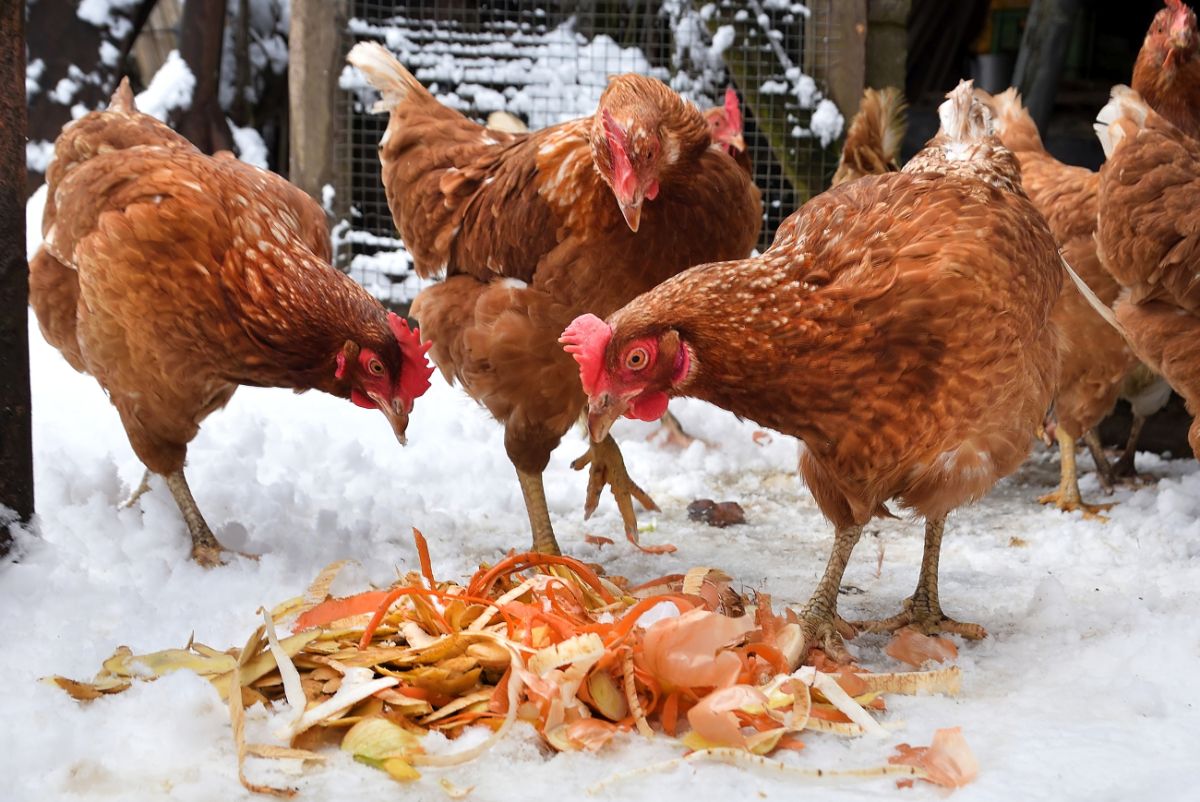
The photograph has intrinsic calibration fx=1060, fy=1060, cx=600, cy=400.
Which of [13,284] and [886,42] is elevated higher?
[886,42]

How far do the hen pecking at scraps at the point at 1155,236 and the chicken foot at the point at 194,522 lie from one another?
263 cm

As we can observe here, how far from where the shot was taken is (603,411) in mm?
2070

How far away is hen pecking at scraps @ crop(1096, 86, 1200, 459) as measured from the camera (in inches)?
117

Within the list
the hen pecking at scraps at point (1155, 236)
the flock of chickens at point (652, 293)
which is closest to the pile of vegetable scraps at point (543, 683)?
the flock of chickens at point (652, 293)

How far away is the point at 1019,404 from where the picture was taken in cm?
221

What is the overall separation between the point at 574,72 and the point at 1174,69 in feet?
8.53

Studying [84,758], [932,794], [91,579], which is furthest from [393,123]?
[932,794]

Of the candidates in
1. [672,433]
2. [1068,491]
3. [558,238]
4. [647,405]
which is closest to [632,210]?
[558,238]

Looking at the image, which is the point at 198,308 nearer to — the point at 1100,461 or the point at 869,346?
the point at 869,346

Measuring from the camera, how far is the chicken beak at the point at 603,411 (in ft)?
6.75

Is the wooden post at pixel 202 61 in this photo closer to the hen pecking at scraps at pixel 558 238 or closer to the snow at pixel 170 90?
the snow at pixel 170 90

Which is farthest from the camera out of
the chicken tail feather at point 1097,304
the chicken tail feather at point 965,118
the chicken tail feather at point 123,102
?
the chicken tail feather at point 123,102

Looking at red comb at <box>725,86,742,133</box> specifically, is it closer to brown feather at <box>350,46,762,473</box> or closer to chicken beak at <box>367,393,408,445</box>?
brown feather at <box>350,46,762,473</box>

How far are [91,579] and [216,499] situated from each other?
75 cm
